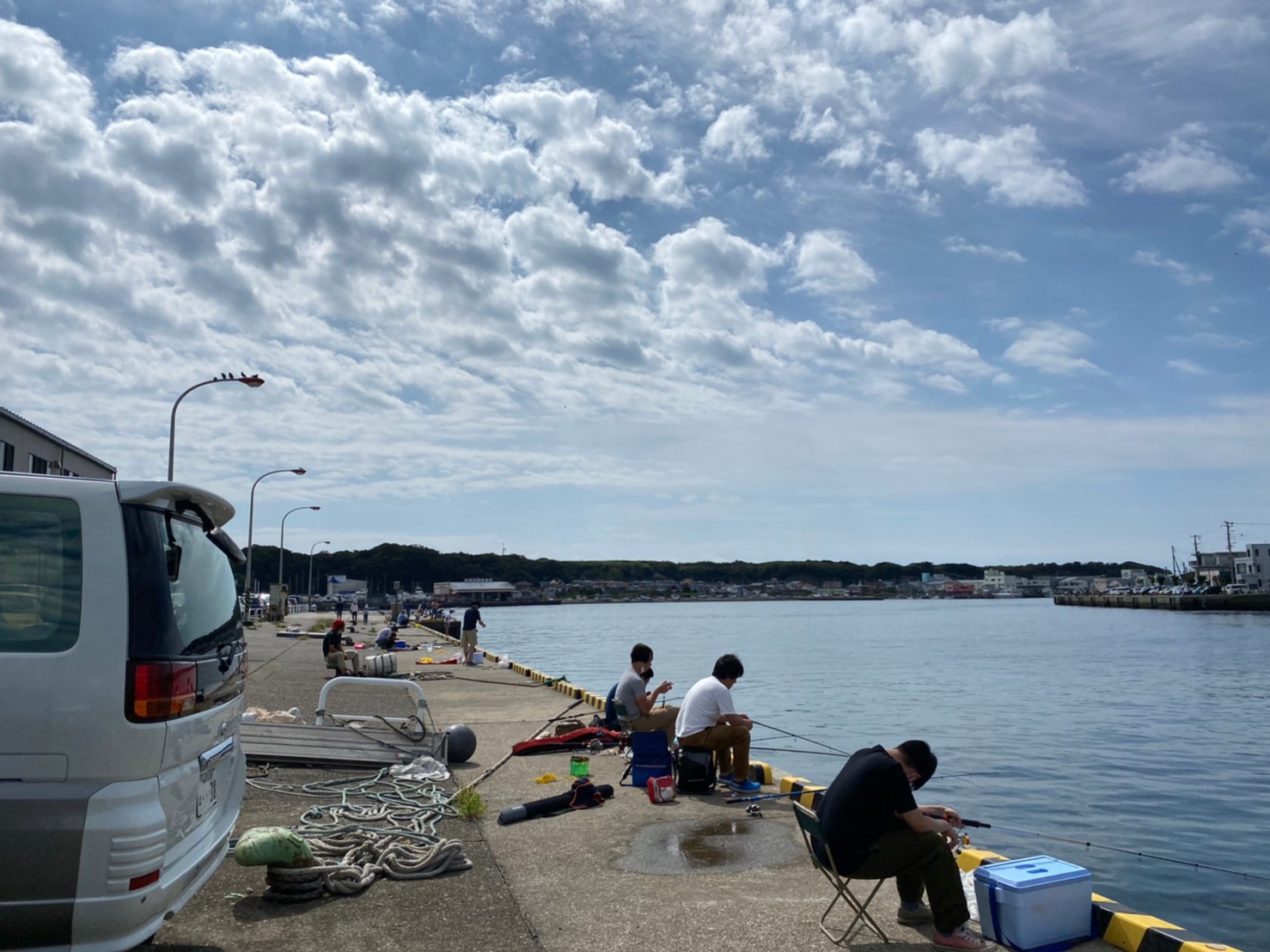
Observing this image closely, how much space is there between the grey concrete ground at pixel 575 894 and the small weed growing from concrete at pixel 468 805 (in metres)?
0.13

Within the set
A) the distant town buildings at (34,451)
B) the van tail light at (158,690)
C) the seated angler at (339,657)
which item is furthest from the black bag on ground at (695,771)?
the distant town buildings at (34,451)

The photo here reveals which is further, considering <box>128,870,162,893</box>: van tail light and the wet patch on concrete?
the wet patch on concrete

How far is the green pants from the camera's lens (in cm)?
523

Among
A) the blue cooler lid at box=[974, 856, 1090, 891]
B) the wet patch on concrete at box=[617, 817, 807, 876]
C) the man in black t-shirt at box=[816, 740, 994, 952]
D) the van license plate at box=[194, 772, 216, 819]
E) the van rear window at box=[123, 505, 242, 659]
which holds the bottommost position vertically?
the wet patch on concrete at box=[617, 817, 807, 876]

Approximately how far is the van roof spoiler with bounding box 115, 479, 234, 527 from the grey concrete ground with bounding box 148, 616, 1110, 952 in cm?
223

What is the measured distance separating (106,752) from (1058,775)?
16.0 metres

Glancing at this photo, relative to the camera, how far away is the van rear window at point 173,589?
3850mm

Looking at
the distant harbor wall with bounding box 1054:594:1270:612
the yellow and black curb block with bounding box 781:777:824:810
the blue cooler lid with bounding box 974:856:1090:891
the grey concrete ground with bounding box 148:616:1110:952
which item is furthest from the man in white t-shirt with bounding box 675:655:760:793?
the distant harbor wall with bounding box 1054:594:1270:612

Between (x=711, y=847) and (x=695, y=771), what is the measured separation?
75.0 inches

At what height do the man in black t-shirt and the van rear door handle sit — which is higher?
the van rear door handle

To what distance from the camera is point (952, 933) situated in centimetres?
521

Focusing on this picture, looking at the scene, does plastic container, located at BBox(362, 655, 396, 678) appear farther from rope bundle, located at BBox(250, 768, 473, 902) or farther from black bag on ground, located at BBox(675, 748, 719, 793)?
black bag on ground, located at BBox(675, 748, 719, 793)

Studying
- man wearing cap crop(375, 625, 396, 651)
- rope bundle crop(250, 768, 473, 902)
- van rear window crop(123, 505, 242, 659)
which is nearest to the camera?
van rear window crop(123, 505, 242, 659)

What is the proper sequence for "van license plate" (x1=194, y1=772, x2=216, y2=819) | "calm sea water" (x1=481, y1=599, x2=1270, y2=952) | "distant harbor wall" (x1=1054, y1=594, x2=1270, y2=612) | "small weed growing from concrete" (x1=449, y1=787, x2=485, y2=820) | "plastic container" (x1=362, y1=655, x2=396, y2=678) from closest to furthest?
"van license plate" (x1=194, y1=772, x2=216, y2=819), "small weed growing from concrete" (x1=449, y1=787, x2=485, y2=820), "calm sea water" (x1=481, y1=599, x2=1270, y2=952), "plastic container" (x1=362, y1=655, x2=396, y2=678), "distant harbor wall" (x1=1054, y1=594, x2=1270, y2=612)
